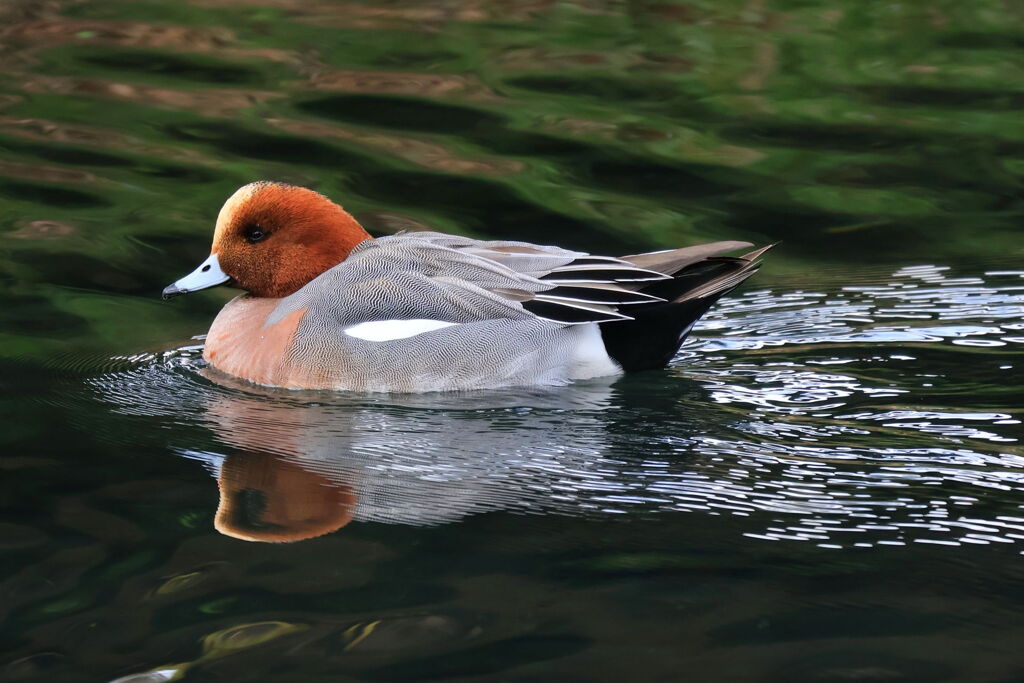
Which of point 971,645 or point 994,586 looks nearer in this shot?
point 971,645

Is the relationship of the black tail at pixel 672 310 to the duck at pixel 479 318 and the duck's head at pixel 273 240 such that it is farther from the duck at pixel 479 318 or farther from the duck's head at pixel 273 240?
the duck's head at pixel 273 240

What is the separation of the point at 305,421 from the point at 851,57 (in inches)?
283

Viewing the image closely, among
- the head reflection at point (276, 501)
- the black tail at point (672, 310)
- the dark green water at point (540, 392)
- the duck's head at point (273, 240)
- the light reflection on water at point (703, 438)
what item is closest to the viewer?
the dark green water at point (540, 392)

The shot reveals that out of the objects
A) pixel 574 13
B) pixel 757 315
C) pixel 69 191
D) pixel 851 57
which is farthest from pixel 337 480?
pixel 574 13

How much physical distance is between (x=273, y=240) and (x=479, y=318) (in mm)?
1017

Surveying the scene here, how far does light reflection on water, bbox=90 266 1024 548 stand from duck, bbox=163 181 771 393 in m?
0.10

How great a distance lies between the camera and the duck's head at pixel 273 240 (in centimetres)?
610

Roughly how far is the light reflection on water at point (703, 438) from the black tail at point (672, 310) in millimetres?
126

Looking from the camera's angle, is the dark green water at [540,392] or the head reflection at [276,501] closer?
the dark green water at [540,392]

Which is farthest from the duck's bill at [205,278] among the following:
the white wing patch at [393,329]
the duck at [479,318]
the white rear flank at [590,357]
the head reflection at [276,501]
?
the white rear flank at [590,357]

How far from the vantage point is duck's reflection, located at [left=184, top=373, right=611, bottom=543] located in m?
4.38

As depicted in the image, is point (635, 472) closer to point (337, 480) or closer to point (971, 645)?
point (337, 480)

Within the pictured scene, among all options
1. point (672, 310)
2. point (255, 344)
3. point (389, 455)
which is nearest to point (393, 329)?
point (255, 344)

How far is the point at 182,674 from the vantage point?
345cm
